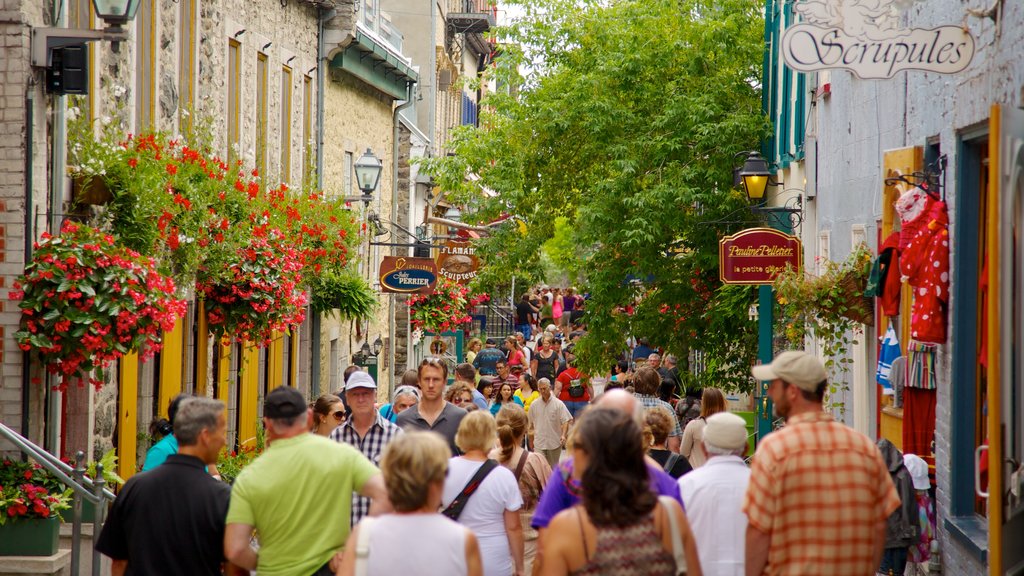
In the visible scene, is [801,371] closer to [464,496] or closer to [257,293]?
[464,496]

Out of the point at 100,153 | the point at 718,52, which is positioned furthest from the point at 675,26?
the point at 100,153

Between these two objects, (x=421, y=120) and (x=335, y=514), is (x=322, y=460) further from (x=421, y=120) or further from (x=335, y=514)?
(x=421, y=120)

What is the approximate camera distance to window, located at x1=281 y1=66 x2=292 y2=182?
1948 cm

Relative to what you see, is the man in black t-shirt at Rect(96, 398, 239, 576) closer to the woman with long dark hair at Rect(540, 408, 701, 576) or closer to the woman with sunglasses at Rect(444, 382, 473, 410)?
the woman with long dark hair at Rect(540, 408, 701, 576)

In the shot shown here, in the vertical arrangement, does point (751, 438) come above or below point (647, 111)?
below

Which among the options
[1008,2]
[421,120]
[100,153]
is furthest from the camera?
[421,120]

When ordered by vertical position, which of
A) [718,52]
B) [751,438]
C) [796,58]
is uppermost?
[718,52]

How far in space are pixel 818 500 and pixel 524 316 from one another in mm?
36418

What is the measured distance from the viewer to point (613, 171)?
19062mm

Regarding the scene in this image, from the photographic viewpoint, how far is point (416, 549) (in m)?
4.71

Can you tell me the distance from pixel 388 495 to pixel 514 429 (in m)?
4.33

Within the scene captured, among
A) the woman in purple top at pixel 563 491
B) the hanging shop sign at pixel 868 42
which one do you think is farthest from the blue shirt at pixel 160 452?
the hanging shop sign at pixel 868 42

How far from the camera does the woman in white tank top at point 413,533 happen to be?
4711 mm

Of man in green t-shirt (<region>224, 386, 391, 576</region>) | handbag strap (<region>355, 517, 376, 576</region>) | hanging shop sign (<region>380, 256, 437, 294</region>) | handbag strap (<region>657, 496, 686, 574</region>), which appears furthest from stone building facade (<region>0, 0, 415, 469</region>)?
handbag strap (<region>657, 496, 686, 574</region>)
